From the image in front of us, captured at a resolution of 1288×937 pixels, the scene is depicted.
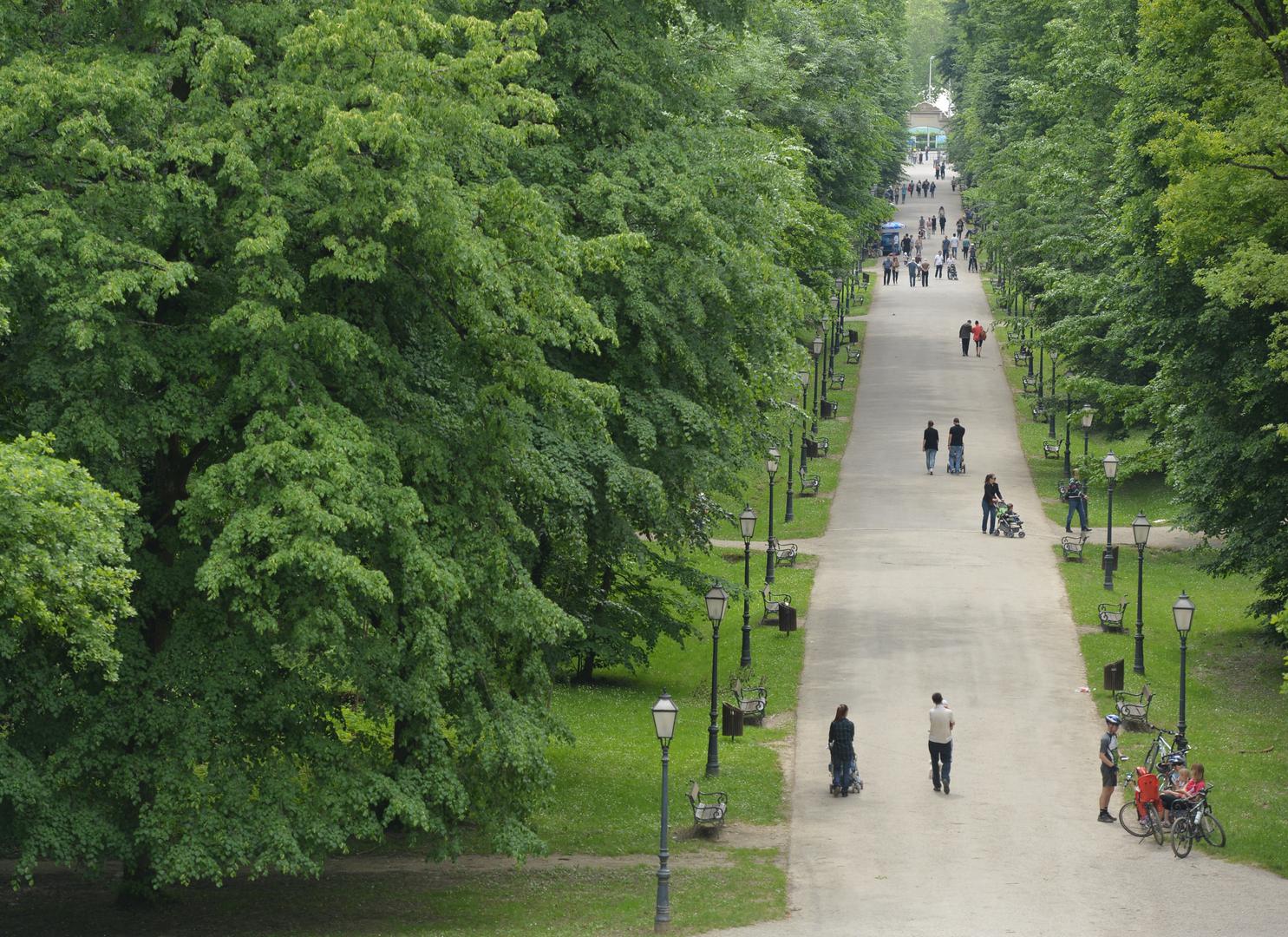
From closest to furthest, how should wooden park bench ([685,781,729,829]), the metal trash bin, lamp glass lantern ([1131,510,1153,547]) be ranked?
wooden park bench ([685,781,729,829]) → the metal trash bin → lamp glass lantern ([1131,510,1153,547])

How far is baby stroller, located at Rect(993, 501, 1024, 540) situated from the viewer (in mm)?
41969

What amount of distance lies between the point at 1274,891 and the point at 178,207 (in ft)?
46.6

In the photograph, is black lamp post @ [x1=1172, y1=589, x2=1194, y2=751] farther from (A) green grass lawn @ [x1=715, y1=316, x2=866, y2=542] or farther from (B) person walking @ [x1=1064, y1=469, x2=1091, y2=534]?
(B) person walking @ [x1=1064, y1=469, x2=1091, y2=534]

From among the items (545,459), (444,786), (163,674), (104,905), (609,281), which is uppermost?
(609,281)

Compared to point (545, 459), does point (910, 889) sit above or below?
below

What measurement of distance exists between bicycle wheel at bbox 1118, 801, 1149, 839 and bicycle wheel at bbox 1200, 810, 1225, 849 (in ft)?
2.26

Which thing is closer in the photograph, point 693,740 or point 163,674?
point 163,674

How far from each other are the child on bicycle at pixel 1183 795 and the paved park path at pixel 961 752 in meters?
0.50

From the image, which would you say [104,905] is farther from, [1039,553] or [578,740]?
[1039,553]

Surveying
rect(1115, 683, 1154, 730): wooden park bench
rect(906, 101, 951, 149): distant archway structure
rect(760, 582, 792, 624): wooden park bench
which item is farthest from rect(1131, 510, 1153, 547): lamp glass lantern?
rect(906, 101, 951, 149): distant archway structure

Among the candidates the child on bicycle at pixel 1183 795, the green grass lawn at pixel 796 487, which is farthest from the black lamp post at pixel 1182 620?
the green grass lawn at pixel 796 487

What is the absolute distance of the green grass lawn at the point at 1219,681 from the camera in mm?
24578

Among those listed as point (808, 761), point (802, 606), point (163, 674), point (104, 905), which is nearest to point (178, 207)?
point (163, 674)

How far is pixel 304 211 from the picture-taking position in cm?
1944
